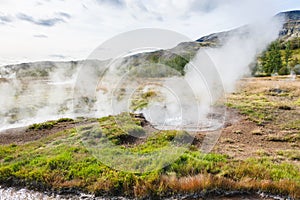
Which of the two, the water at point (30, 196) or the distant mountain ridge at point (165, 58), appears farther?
the distant mountain ridge at point (165, 58)

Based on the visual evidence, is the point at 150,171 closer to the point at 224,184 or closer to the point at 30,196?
the point at 224,184

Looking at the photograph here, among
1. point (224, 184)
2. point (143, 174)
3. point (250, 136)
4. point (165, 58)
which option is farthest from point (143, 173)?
point (165, 58)

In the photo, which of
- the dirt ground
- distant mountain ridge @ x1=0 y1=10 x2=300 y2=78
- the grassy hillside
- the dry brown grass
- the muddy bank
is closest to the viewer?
the muddy bank

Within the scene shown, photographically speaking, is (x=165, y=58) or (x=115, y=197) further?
(x=165, y=58)

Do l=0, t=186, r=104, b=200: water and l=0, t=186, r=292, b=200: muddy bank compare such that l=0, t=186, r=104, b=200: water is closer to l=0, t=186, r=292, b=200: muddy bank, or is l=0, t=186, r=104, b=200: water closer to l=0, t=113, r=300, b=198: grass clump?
l=0, t=186, r=292, b=200: muddy bank

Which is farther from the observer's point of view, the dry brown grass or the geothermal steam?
the geothermal steam

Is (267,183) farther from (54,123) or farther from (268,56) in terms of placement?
(268,56)

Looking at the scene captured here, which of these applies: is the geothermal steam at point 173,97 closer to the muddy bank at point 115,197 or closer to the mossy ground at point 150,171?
the mossy ground at point 150,171

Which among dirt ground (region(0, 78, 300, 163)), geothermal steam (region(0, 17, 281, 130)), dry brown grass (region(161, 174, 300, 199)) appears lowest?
dry brown grass (region(161, 174, 300, 199))

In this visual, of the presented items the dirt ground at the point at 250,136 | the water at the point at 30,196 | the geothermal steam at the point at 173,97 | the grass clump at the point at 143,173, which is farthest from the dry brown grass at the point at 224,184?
the geothermal steam at the point at 173,97

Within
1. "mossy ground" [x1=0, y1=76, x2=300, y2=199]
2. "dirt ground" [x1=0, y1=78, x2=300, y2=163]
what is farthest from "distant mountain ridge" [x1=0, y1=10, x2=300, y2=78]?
"mossy ground" [x1=0, y1=76, x2=300, y2=199]

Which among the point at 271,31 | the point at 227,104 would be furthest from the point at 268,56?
the point at 227,104

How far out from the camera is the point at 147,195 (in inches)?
276

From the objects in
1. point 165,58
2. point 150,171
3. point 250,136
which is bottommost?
point 150,171
